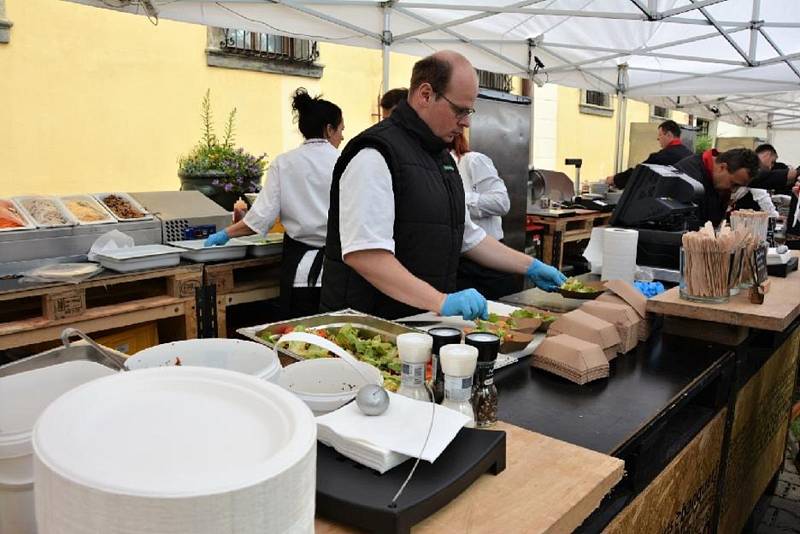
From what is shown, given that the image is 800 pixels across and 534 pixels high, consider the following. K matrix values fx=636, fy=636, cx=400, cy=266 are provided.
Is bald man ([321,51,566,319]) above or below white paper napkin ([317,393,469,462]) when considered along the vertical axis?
above

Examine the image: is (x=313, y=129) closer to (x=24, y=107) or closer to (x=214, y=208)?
(x=214, y=208)

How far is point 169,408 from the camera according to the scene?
0.69 meters

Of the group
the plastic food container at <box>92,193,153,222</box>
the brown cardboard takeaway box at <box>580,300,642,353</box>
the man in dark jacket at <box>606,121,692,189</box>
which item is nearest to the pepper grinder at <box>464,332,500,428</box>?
the brown cardboard takeaway box at <box>580,300,642,353</box>

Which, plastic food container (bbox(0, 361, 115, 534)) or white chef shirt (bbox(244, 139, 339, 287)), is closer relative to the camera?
plastic food container (bbox(0, 361, 115, 534))

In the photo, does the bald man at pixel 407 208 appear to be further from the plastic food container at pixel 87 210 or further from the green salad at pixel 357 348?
the plastic food container at pixel 87 210

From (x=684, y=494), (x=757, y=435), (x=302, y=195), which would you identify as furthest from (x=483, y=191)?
(x=684, y=494)

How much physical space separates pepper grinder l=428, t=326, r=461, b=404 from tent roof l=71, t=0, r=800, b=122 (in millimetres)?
3425

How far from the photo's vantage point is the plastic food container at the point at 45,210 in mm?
3111

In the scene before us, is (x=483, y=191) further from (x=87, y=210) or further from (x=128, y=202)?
(x=87, y=210)

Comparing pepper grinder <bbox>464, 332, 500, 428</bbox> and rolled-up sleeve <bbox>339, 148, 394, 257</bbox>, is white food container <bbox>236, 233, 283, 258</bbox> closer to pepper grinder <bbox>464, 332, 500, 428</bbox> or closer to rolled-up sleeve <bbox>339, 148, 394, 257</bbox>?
rolled-up sleeve <bbox>339, 148, 394, 257</bbox>

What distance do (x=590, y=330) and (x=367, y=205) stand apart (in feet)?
2.61

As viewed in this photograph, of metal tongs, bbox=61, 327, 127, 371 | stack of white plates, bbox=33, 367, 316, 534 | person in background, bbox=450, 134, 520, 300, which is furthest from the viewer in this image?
person in background, bbox=450, 134, 520, 300

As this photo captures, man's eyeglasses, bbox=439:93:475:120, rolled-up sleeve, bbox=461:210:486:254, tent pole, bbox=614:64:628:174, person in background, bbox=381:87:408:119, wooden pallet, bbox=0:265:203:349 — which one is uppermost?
tent pole, bbox=614:64:628:174

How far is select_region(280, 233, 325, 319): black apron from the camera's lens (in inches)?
132
